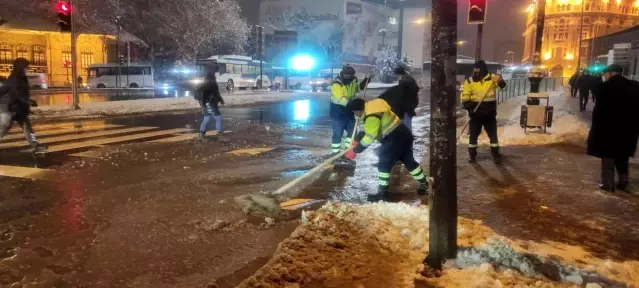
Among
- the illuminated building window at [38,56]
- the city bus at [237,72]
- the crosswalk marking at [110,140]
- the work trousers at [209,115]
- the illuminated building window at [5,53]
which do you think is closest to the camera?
the crosswalk marking at [110,140]

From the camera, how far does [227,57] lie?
39969mm

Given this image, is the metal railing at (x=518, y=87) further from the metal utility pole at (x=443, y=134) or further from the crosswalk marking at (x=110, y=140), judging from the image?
the metal utility pole at (x=443, y=134)

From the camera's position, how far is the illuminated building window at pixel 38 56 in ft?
131

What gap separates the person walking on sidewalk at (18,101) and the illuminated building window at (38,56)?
117 feet

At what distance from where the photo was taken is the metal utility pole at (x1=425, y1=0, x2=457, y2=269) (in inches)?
155

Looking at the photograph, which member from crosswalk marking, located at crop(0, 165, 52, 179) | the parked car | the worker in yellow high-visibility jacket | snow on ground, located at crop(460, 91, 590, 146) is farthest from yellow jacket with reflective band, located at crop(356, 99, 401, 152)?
the parked car

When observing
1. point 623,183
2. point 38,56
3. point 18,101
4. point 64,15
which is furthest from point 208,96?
point 38,56

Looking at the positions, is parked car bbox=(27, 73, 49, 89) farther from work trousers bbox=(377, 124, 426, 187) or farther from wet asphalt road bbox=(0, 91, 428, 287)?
work trousers bbox=(377, 124, 426, 187)

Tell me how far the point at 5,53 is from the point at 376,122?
40.1 meters

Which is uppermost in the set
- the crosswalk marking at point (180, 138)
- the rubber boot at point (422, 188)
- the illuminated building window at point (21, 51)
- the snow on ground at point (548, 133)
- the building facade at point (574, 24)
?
the building facade at point (574, 24)

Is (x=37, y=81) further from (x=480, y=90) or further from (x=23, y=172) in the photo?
(x=480, y=90)

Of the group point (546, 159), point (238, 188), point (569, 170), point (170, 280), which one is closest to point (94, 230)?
point (170, 280)

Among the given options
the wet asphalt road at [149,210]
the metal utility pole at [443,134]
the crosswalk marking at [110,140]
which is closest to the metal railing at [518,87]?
the crosswalk marking at [110,140]

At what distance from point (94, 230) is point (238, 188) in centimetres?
219
